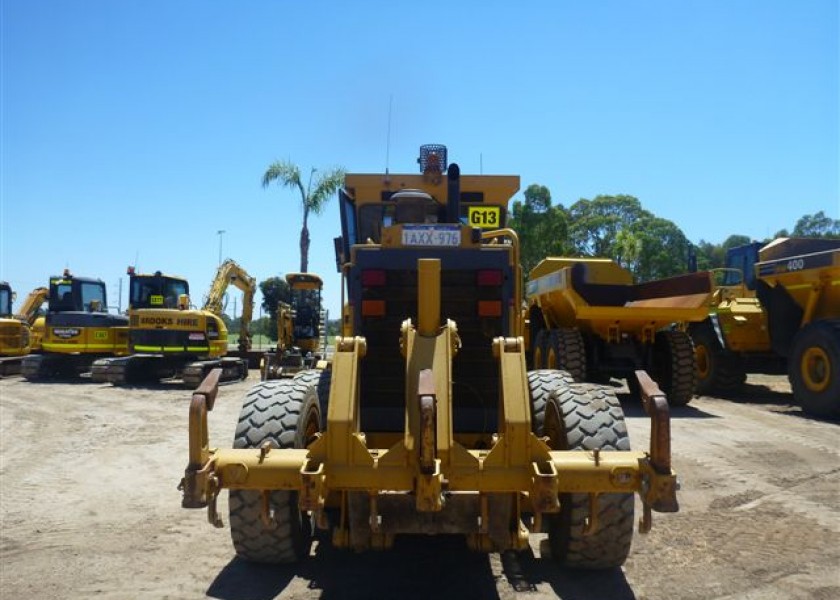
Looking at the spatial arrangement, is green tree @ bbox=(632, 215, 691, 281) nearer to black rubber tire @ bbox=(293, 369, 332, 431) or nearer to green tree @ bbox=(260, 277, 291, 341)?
green tree @ bbox=(260, 277, 291, 341)

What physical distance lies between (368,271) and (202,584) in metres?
2.34

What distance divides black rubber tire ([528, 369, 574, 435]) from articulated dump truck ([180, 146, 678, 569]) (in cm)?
1

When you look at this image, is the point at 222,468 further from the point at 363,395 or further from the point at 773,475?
the point at 773,475

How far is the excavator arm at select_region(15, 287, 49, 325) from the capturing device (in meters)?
23.7

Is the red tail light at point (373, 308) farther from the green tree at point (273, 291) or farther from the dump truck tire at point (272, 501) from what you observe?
the green tree at point (273, 291)

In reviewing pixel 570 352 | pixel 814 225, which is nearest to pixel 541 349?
pixel 570 352

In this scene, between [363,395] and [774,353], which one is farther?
[774,353]

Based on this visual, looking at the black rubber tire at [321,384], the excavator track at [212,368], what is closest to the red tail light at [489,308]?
the black rubber tire at [321,384]

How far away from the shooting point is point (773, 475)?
725cm

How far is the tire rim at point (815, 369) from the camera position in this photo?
11.2 meters

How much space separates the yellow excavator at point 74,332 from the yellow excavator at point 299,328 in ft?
14.9

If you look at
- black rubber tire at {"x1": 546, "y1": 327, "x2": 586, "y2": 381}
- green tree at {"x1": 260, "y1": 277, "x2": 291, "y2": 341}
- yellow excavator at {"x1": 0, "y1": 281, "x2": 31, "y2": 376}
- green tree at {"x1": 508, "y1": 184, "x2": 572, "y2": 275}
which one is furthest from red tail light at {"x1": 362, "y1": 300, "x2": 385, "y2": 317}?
green tree at {"x1": 260, "y1": 277, "x2": 291, "y2": 341}

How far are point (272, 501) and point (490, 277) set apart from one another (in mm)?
2120

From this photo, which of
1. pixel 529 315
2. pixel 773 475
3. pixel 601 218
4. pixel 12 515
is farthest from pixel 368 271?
pixel 601 218
